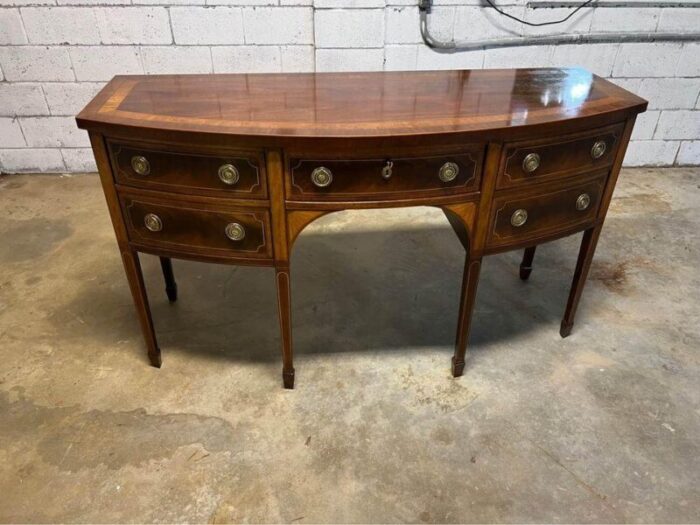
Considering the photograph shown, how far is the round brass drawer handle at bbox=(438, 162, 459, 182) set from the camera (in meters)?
1.32

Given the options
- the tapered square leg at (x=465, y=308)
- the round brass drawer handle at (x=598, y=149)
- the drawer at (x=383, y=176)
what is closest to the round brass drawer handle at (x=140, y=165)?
the drawer at (x=383, y=176)

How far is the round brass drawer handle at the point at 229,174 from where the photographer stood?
1.28 metres

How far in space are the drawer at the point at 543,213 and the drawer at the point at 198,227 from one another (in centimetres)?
66

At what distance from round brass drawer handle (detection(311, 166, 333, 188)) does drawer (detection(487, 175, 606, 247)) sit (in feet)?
1.54

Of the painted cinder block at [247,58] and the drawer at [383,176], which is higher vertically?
the drawer at [383,176]

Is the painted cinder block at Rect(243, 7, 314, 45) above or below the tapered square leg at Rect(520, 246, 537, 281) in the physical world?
above

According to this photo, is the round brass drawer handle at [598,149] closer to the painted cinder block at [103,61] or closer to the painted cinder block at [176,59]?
the painted cinder block at [176,59]

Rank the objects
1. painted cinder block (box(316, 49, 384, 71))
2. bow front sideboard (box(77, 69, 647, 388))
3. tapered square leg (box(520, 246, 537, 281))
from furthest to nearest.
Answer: painted cinder block (box(316, 49, 384, 71)), tapered square leg (box(520, 246, 537, 281)), bow front sideboard (box(77, 69, 647, 388))

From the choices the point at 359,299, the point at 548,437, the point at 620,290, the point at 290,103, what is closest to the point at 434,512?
the point at 548,437

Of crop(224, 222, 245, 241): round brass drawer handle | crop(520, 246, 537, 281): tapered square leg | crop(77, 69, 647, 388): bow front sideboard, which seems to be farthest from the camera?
crop(520, 246, 537, 281): tapered square leg

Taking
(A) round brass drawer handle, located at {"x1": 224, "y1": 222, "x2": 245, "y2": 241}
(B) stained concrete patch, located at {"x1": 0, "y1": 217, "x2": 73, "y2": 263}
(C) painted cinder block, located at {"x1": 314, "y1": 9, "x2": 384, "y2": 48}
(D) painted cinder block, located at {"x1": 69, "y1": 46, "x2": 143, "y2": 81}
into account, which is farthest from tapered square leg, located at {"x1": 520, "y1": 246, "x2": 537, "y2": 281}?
(D) painted cinder block, located at {"x1": 69, "y1": 46, "x2": 143, "y2": 81}

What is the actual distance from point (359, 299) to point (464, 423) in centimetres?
70

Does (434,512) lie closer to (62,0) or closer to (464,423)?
(464,423)

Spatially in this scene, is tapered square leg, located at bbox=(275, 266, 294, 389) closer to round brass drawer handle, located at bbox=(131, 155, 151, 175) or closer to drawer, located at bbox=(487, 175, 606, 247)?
round brass drawer handle, located at bbox=(131, 155, 151, 175)
